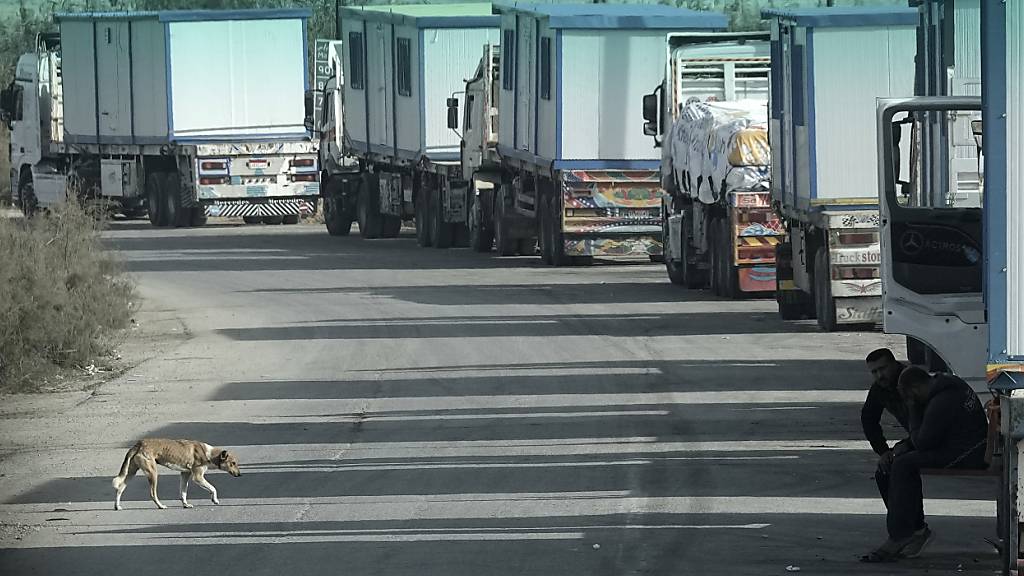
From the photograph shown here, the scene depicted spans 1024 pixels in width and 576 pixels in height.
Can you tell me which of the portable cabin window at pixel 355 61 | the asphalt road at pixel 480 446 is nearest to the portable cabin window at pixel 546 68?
the asphalt road at pixel 480 446

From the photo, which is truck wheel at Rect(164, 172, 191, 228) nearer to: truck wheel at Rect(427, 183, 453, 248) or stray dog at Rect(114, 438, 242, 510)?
truck wheel at Rect(427, 183, 453, 248)

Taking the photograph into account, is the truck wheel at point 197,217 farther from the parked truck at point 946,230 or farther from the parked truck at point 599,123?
the parked truck at point 946,230

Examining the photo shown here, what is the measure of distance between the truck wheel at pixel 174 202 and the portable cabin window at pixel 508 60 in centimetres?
1241

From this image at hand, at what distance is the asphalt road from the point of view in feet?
33.2

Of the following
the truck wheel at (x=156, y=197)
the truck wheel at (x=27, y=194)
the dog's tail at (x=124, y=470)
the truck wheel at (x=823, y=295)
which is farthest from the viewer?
the truck wheel at (x=27, y=194)

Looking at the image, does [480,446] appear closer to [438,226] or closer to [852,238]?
[852,238]

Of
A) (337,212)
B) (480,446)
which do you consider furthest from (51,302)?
(337,212)

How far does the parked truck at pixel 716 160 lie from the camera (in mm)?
23094

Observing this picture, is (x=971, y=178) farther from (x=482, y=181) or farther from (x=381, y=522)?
(x=482, y=181)

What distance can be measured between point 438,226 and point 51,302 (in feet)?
59.9

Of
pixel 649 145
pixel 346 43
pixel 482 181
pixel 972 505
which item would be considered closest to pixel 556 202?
pixel 649 145

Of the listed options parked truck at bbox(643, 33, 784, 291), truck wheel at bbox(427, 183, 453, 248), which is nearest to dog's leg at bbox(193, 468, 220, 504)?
parked truck at bbox(643, 33, 784, 291)

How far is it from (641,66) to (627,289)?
3.99 metres

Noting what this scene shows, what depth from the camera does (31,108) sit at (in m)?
44.8
